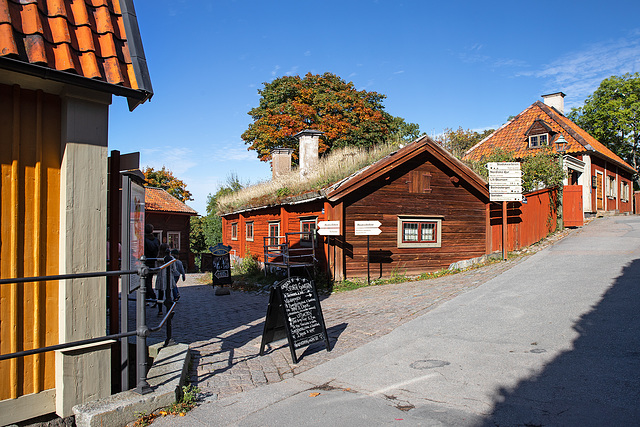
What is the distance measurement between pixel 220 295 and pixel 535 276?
28.4 feet

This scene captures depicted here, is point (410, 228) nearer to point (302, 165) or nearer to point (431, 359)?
point (302, 165)

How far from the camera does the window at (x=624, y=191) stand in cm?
3038

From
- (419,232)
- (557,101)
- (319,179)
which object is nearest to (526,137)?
(557,101)

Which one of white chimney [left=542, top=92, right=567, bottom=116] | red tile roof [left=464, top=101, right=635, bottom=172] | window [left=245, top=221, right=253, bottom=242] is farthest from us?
white chimney [left=542, top=92, right=567, bottom=116]

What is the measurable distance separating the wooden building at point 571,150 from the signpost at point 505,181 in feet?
27.1

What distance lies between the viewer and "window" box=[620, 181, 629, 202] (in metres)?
30.4

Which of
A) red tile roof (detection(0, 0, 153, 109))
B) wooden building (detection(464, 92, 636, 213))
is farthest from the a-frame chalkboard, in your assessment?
wooden building (detection(464, 92, 636, 213))

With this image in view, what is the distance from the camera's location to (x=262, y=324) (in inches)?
338

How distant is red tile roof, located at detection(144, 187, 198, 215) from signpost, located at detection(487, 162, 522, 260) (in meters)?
24.1

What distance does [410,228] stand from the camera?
14.3 meters

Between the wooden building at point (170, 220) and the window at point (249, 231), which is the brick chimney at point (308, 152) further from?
the wooden building at point (170, 220)

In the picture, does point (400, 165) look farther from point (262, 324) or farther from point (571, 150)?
point (571, 150)

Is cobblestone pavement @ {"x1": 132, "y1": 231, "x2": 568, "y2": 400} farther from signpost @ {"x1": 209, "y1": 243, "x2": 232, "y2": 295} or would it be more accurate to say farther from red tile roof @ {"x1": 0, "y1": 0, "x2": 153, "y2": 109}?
red tile roof @ {"x1": 0, "y1": 0, "x2": 153, "y2": 109}

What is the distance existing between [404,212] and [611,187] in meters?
21.3
